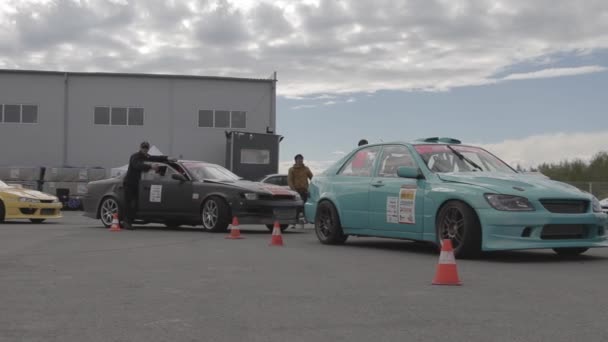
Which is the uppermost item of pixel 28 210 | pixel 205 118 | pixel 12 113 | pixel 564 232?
→ pixel 205 118

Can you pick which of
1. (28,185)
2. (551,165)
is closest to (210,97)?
(28,185)

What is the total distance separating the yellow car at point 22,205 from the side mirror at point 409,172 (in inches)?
444

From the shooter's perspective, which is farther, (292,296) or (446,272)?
(446,272)

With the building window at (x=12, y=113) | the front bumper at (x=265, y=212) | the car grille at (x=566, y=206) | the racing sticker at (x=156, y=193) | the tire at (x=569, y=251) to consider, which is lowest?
the tire at (x=569, y=251)

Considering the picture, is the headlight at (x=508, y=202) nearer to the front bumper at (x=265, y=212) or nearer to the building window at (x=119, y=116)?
the front bumper at (x=265, y=212)

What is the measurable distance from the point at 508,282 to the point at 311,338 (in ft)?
10.7

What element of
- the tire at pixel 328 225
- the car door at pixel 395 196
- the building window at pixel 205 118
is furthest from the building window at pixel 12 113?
the car door at pixel 395 196

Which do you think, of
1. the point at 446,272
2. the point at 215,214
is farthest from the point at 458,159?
the point at 215,214

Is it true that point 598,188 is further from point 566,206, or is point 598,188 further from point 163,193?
point 566,206

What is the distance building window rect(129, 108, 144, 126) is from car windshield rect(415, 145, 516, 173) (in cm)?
3335

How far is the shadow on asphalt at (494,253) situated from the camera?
34.3 ft

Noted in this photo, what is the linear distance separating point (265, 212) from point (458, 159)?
18.6 ft

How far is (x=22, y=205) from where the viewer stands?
19.9m

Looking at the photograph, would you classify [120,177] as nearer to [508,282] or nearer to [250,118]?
[508,282]
